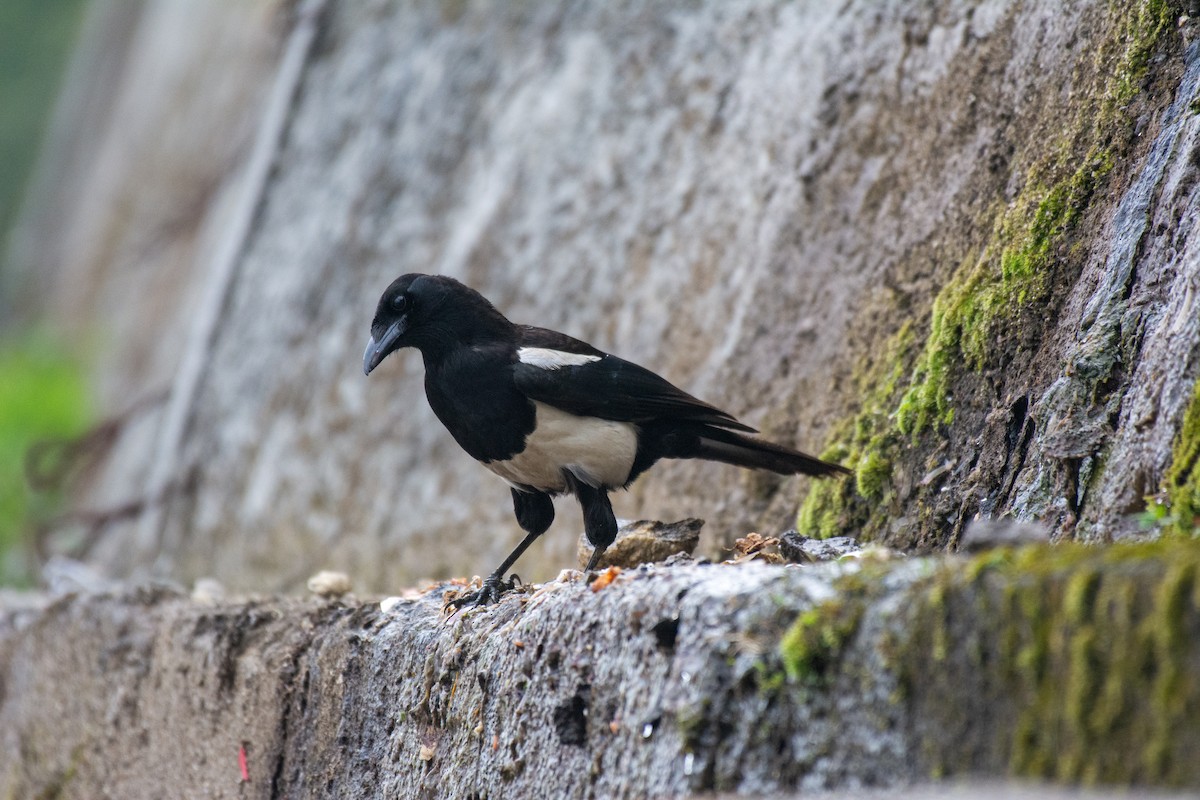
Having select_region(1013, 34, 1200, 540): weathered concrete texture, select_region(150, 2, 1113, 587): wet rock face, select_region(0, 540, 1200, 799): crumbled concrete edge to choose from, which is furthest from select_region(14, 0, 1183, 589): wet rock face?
select_region(0, 540, 1200, 799): crumbled concrete edge

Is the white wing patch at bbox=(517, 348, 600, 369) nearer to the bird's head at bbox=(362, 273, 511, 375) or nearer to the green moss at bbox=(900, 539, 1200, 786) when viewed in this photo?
the bird's head at bbox=(362, 273, 511, 375)

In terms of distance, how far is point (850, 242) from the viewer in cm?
446

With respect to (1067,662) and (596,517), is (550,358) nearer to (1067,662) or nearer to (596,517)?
(596,517)

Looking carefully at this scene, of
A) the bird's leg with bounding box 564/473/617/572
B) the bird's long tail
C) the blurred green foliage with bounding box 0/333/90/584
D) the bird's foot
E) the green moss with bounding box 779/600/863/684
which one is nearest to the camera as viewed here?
the green moss with bounding box 779/600/863/684

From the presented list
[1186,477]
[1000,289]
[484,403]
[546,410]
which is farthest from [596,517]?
[1186,477]

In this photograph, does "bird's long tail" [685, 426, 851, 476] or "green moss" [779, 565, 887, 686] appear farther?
"bird's long tail" [685, 426, 851, 476]

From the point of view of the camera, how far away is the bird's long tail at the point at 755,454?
11.8 feet

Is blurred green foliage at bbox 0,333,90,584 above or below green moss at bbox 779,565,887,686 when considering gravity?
below

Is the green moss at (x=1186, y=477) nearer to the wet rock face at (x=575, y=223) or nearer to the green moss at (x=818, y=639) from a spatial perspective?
the green moss at (x=818, y=639)

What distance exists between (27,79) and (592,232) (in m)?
19.3

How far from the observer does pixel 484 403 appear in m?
3.67

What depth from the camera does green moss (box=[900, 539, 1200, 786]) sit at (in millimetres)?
1464

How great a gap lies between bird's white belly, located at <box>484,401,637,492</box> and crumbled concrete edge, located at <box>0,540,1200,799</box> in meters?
0.56

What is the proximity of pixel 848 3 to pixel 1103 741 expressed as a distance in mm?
4033
